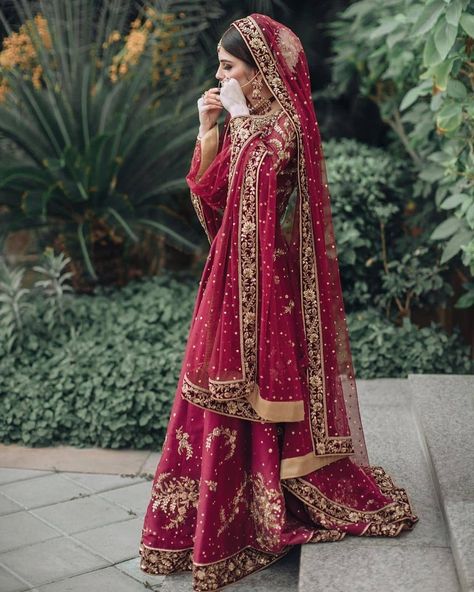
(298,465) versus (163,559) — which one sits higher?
(298,465)

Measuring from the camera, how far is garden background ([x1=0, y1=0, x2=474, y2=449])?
15.0ft

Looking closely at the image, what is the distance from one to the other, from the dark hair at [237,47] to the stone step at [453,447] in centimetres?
154

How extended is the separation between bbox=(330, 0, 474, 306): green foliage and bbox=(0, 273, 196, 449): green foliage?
1.63 metres

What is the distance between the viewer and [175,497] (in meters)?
2.88

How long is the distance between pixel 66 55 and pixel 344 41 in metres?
1.92

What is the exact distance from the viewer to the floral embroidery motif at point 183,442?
2.87m

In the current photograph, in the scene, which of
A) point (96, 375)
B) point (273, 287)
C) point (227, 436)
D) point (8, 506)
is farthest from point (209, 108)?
point (96, 375)

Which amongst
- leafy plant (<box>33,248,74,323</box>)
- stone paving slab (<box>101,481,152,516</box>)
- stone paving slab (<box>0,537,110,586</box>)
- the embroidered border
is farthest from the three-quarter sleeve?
leafy plant (<box>33,248,74,323</box>)

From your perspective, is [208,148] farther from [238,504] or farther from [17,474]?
[17,474]

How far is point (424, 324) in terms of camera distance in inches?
213

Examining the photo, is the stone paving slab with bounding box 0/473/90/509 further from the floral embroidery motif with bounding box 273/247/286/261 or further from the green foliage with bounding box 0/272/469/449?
the floral embroidery motif with bounding box 273/247/286/261

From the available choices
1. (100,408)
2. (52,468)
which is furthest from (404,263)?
(52,468)

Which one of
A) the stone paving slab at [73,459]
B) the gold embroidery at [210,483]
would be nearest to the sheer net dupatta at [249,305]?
the gold embroidery at [210,483]

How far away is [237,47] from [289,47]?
0.52 feet
